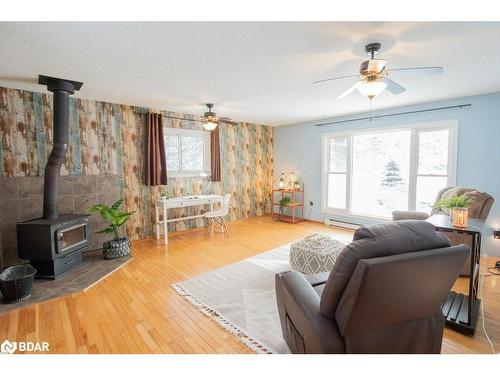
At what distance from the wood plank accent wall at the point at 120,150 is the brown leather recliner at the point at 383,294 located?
3.83 metres

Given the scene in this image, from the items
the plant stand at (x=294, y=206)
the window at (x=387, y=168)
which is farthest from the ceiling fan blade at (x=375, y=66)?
the plant stand at (x=294, y=206)

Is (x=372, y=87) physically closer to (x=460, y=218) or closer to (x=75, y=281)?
(x=460, y=218)

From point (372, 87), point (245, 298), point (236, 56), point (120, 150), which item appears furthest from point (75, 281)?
point (372, 87)

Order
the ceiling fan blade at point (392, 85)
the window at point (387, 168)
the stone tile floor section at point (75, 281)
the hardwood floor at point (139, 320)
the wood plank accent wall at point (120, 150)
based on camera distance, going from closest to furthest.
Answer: the hardwood floor at point (139, 320) < the ceiling fan blade at point (392, 85) < the stone tile floor section at point (75, 281) < the wood plank accent wall at point (120, 150) < the window at point (387, 168)

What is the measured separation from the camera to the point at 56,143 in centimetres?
304

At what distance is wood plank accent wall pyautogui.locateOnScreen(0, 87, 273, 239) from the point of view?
3.36 meters

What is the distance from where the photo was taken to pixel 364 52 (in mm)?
2258

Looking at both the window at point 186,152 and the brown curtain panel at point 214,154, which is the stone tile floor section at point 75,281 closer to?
the window at point 186,152

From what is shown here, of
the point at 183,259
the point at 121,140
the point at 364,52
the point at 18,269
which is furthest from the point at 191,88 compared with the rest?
the point at 18,269

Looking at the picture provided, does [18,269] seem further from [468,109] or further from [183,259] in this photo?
[468,109]

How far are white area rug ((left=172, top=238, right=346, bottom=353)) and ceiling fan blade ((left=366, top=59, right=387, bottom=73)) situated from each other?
2.21 metres

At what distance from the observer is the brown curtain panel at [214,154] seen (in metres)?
5.37

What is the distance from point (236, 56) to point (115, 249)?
2.99 m

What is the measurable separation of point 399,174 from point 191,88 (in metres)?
3.89
